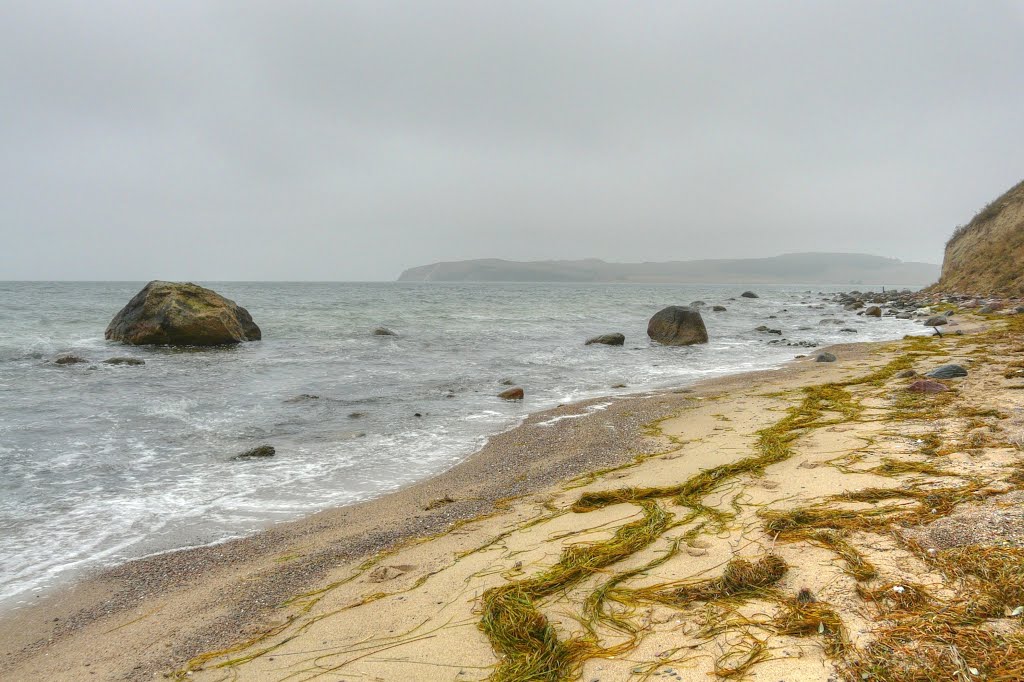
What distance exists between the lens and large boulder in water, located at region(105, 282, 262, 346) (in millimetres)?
17688

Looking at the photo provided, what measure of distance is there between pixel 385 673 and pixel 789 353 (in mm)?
17542

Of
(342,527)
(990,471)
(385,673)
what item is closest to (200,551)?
(342,527)

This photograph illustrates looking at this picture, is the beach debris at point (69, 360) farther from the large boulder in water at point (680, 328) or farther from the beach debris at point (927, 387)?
the beach debris at point (927, 387)

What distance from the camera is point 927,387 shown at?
7.64m

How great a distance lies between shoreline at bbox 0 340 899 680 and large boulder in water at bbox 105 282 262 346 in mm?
14764

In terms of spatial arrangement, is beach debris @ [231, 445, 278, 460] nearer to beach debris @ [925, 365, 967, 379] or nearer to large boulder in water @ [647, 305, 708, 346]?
beach debris @ [925, 365, 967, 379]

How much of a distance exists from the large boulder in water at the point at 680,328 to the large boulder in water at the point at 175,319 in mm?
16147

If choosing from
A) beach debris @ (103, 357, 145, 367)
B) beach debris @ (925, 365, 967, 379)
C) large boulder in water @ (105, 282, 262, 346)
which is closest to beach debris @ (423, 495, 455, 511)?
beach debris @ (925, 365, 967, 379)

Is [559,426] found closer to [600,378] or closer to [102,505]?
[600,378]

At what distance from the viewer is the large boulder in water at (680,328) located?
64.8 feet

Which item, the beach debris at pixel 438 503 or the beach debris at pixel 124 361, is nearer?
the beach debris at pixel 438 503

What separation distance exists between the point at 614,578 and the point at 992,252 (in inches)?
1545

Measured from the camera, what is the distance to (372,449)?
7.72 meters

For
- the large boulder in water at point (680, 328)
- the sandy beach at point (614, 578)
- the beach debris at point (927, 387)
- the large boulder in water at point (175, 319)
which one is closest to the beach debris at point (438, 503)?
the sandy beach at point (614, 578)
